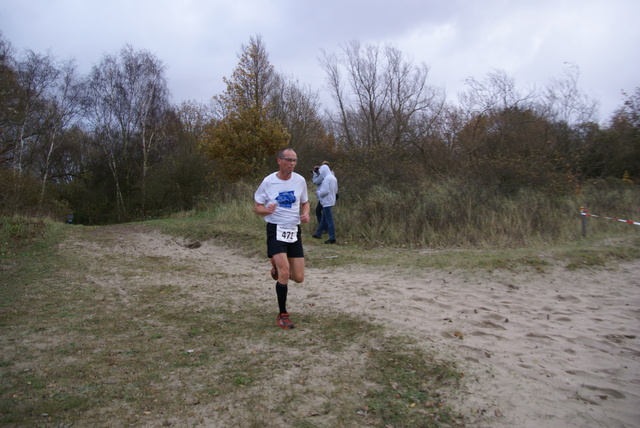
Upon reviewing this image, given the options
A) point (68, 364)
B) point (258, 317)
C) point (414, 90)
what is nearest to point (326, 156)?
point (414, 90)

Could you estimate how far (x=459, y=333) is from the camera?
15.2ft

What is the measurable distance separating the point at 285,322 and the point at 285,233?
99 centimetres

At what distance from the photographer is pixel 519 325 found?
495 cm

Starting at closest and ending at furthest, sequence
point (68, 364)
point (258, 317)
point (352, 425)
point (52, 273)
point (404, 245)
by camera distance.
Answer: point (352, 425) < point (68, 364) < point (258, 317) < point (52, 273) < point (404, 245)

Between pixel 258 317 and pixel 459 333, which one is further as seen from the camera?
pixel 258 317

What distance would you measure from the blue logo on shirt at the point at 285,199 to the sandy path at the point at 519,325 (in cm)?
151

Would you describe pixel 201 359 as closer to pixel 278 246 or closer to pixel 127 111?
pixel 278 246

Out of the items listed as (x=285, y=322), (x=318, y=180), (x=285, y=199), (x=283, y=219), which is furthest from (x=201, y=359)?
(x=318, y=180)

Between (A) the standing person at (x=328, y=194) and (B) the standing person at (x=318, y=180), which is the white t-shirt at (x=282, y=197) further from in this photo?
(B) the standing person at (x=318, y=180)

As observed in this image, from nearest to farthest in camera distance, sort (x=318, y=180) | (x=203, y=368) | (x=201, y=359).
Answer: (x=203, y=368) < (x=201, y=359) < (x=318, y=180)

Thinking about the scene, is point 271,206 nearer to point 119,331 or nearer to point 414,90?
point 119,331

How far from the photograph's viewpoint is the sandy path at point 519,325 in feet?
10.7

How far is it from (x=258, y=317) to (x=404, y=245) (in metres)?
5.67

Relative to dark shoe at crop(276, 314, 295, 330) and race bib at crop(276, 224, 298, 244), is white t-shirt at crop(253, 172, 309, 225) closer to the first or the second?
race bib at crop(276, 224, 298, 244)
